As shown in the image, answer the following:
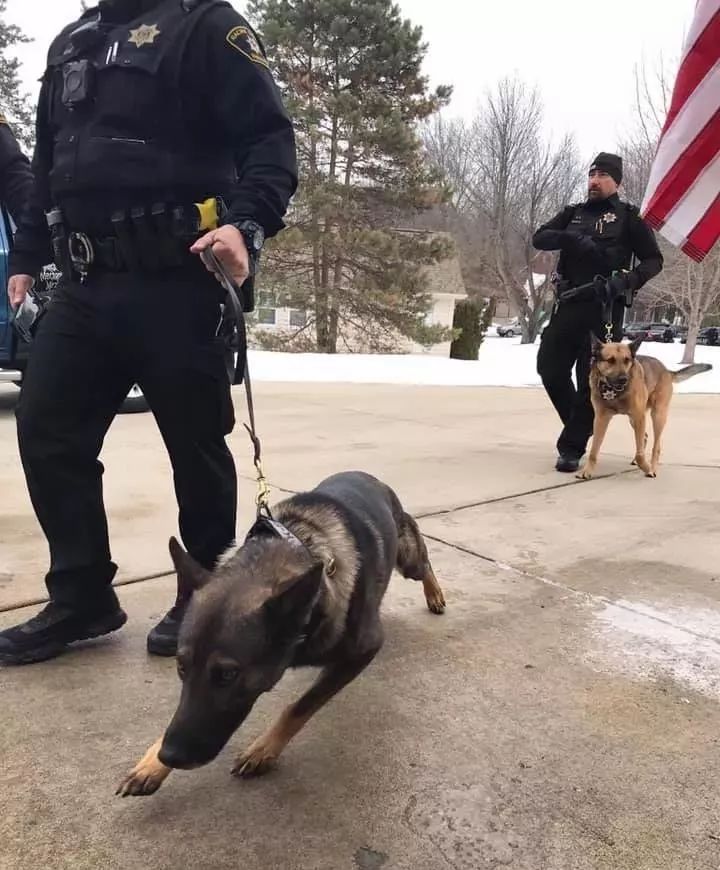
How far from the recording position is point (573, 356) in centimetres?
586

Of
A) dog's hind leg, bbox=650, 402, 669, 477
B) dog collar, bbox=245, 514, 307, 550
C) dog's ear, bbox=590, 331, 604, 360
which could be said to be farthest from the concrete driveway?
dog's ear, bbox=590, 331, 604, 360

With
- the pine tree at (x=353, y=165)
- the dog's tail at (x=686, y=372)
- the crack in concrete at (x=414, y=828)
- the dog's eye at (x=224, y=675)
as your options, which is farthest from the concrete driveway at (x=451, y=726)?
the pine tree at (x=353, y=165)

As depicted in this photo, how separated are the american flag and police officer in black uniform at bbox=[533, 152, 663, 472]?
6.52 ft

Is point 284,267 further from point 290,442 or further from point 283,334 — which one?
point 290,442

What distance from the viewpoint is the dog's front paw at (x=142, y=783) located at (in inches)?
72.1

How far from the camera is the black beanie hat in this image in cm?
549

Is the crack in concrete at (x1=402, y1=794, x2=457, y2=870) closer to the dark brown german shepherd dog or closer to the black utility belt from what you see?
the dark brown german shepherd dog

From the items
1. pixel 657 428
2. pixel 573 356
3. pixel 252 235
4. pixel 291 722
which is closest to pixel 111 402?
pixel 252 235

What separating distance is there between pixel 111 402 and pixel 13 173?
44.9 inches

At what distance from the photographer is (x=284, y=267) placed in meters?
20.8

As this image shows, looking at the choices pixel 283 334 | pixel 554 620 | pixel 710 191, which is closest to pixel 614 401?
pixel 710 191

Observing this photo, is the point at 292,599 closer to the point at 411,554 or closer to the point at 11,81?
the point at 411,554

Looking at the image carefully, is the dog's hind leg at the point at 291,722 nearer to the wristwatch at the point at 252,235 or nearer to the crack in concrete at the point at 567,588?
the wristwatch at the point at 252,235

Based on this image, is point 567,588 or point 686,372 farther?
point 686,372
